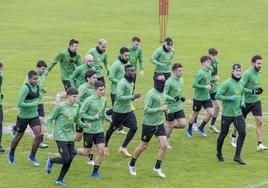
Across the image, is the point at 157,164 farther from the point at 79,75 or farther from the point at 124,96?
the point at 79,75

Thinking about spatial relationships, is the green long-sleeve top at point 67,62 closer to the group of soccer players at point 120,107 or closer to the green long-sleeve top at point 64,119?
the group of soccer players at point 120,107

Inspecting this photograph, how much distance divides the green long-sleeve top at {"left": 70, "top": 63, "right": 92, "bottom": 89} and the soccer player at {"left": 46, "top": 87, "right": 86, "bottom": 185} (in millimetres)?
3977

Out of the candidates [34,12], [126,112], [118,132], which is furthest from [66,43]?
[126,112]

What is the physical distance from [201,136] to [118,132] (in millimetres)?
2664

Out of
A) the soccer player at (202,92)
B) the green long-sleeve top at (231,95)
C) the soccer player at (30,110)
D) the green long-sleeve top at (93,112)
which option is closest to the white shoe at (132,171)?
the green long-sleeve top at (93,112)

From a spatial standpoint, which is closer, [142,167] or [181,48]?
[142,167]

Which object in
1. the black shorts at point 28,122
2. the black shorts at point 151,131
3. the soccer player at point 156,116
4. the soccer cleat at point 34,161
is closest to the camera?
the soccer player at point 156,116

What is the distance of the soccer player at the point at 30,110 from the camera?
17234 millimetres

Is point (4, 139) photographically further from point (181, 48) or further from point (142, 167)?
point (181, 48)

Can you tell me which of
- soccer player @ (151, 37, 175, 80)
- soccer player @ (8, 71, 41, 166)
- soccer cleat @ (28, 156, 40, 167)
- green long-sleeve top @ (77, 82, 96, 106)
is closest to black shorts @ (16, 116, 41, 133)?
soccer player @ (8, 71, 41, 166)

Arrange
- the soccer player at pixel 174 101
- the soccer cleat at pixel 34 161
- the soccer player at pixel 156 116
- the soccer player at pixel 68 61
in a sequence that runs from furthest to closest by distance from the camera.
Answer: the soccer player at pixel 68 61 < the soccer player at pixel 174 101 < the soccer cleat at pixel 34 161 < the soccer player at pixel 156 116

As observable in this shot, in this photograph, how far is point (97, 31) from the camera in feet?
151

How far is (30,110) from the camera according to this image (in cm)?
1755

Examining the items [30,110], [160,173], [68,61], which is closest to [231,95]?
[160,173]
